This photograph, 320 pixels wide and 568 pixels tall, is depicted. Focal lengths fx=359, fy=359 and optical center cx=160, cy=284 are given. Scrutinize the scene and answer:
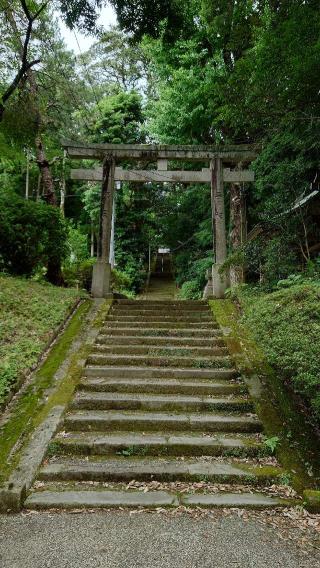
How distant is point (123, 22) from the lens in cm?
510

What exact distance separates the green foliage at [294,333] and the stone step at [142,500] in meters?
0.94

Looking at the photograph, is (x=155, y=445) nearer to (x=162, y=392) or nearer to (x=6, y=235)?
(x=162, y=392)

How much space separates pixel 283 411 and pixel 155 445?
164cm

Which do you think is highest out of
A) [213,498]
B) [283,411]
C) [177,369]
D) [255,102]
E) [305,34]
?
[305,34]

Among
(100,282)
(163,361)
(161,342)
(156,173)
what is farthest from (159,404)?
(156,173)

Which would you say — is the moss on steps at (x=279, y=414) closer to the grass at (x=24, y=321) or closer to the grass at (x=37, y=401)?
the grass at (x=37, y=401)

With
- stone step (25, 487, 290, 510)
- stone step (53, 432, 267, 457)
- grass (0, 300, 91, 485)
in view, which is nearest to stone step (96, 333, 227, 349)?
grass (0, 300, 91, 485)

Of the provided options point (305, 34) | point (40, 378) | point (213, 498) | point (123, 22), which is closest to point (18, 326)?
point (40, 378)

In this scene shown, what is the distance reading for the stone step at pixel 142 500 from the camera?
3.01 metres

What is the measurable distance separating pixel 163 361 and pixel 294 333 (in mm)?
2467

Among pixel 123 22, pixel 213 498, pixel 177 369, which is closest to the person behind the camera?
pixel 213 498

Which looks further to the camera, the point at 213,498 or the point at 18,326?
the point at 18,326

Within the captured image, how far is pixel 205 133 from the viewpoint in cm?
1288

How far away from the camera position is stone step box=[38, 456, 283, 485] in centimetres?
339
